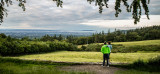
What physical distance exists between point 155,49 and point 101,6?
55518 mm

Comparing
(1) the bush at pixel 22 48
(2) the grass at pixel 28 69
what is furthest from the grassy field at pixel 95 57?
(1) the bush at pixel 22 48

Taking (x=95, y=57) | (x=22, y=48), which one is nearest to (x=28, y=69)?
(x=95, y=57)

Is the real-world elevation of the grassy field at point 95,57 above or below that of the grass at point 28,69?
below

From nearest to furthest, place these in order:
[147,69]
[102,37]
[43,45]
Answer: [147,69] → [43,45] → [102,37]

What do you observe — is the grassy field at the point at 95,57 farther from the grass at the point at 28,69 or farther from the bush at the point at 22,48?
the bush at the point at 22,48

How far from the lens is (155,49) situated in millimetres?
51938

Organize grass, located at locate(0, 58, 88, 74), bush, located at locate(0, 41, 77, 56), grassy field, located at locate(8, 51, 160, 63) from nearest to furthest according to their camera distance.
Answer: grass, located at locate(0, 58, 88, 74) → grassy field, located at locate(8, 51, 160, 63) → bush, located at locate(0, 41, 77, 56)

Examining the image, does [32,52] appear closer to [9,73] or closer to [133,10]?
[9,73]

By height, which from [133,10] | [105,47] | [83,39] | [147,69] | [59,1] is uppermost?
[59,1]

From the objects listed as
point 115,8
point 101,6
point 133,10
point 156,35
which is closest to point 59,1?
point 101,6

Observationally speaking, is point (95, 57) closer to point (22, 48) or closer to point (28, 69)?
point (28, 69)

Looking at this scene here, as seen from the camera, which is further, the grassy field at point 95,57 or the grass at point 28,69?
the grassy field at point 95,57

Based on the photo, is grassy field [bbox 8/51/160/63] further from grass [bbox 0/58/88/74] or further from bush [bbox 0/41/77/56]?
bush [bbox 0/41/77/56]

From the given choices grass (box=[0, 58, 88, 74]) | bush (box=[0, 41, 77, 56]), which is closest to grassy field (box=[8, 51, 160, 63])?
grass (box=[0, 58, 88, 74])
